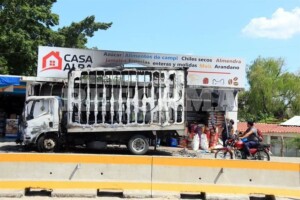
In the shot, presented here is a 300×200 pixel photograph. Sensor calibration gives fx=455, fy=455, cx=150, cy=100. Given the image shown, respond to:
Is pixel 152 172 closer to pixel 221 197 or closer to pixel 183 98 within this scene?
pixel 221 197

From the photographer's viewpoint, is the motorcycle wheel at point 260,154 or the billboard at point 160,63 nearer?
the motorcycle wheel at point 260,154

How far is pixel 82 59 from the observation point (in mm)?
21984

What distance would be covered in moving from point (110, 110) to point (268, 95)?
157 ft

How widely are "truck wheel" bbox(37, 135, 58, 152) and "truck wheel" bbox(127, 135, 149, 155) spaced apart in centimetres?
283

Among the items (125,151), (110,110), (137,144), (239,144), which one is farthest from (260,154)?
(125,151)

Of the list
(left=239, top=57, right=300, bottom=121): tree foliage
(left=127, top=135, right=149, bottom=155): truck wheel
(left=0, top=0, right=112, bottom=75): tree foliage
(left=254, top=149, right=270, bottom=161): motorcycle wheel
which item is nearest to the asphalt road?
(left=127, top=135, right=149, bottom=155): truck wheel

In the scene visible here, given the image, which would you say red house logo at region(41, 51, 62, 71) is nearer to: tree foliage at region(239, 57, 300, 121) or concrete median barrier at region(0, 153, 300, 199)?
concrete median barrier at region(0, 153, 300, 199)

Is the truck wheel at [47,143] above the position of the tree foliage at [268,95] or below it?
below

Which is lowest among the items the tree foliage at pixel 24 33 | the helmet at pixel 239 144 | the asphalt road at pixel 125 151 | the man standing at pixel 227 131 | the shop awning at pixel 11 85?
the asphalt road at pixel 125 151

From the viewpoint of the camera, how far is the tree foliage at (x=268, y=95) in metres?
61.6

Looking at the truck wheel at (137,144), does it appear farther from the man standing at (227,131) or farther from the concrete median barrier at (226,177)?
the concrete median barrier at (226,177)

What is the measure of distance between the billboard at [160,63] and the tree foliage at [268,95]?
39422mm

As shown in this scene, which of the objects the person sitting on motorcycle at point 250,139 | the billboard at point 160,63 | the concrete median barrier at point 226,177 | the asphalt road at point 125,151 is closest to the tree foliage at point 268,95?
the billboard at point 160,63

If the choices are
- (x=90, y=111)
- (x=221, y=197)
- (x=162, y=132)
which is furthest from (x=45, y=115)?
(x=221, y=197)
